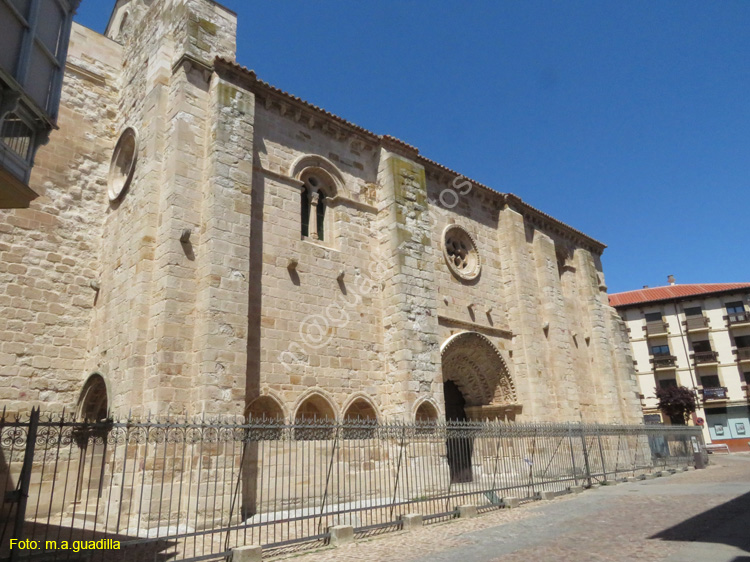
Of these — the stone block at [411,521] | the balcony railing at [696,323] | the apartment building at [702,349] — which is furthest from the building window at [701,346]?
the stone block at [411,521]

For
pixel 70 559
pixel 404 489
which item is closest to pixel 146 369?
pixel 70 559

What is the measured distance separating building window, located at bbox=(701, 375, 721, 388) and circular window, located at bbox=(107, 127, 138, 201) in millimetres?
35945

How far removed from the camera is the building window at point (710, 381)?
1348 inches

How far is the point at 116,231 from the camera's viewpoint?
436 inches

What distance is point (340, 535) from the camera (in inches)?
274

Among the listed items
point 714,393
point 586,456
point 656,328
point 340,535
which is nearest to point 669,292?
point 656,328

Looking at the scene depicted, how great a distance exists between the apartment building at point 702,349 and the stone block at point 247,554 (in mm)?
32222

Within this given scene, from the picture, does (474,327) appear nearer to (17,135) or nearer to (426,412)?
(426,412)

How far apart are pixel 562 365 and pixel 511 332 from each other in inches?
94.2

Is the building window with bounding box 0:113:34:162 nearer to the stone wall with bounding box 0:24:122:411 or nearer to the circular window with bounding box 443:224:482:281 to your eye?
the stone wall with bounding box 0:24:122:411

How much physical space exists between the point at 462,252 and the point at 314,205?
5302mm

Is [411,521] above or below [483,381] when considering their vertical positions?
below

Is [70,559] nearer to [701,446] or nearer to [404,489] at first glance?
[404,489]

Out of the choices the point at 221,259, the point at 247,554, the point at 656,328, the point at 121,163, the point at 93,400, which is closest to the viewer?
the point at 247,554
